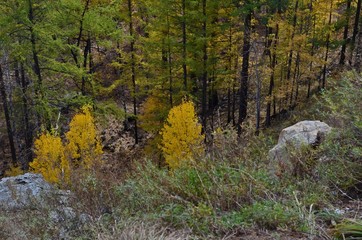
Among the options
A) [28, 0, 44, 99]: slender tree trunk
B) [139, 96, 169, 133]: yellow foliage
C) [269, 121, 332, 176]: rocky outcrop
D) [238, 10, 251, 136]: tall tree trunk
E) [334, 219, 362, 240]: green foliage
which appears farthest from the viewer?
[139, 96, 169, 133]: yellow foliage

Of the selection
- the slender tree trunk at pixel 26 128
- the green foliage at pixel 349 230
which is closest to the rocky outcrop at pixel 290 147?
the green foliage at pixel 349 230

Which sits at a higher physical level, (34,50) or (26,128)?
(34,50)

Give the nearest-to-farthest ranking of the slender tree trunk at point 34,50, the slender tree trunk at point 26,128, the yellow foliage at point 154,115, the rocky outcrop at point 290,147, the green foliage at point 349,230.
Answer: the green foliage at point 349,230 < the rocky outcrop at point 290,147 < the slender tree trunk at point 34,50 < the slender tree trunk at point 26,128 < the yellow foliage at point 154,115

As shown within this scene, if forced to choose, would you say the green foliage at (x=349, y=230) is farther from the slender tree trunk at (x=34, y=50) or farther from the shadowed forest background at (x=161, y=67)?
the slender tree trunk at (x=34, y=50)

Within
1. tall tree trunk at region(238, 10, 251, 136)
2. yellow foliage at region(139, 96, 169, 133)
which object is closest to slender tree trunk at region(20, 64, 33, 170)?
yellow foliage at region(139, 96, 169, 133)

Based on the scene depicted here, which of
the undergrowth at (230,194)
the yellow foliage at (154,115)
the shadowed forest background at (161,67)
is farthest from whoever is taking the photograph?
the yellow foliage at (154,115)

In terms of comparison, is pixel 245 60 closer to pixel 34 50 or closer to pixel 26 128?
pixel 34 50

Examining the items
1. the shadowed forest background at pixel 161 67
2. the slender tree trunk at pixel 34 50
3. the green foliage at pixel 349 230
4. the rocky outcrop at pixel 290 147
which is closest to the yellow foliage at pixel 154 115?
the shadowed forest background at pixel 161 67

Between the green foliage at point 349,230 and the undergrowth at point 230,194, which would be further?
the undergrowth at point 230,194

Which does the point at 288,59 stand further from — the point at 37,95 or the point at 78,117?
the point at 37,95

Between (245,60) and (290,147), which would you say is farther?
(245,60)

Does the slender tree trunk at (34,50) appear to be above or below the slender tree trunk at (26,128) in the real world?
above

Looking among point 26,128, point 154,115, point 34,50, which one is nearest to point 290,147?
point 34,50

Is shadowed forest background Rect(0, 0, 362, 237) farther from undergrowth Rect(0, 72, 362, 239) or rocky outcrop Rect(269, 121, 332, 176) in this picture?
undergrowth Rect(0, 72, 362, 239)
